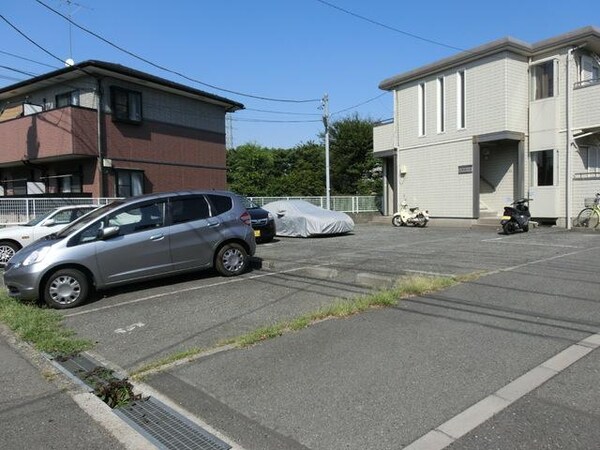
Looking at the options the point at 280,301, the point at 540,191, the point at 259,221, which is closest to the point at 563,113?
the point at 540,191

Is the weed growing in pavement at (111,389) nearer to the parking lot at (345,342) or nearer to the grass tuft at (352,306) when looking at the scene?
the parking lot at (345,342)

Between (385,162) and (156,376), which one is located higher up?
(385,162)

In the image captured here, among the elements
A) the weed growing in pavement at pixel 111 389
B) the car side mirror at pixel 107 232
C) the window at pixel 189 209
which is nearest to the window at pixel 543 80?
the window at pixel 189 209

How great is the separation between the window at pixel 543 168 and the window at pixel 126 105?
1564cm

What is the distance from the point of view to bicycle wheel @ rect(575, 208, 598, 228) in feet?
55.4

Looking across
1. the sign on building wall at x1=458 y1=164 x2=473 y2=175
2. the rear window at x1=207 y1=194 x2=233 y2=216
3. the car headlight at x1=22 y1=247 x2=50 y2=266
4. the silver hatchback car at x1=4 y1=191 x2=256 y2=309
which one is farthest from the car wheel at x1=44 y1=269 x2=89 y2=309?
the sign on building wall at x1=458 y1=164 x2=473 y2=175

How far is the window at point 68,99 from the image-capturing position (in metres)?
20.2

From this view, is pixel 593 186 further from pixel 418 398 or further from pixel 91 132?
pixel 91 132

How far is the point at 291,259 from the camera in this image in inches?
451

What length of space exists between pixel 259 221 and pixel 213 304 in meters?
8.46

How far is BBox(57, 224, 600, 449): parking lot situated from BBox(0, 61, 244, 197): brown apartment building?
12.1m

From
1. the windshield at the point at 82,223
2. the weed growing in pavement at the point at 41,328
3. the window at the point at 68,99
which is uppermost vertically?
the window at the point at 68,99

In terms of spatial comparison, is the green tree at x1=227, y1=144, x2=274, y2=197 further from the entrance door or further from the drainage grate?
the drainage grate

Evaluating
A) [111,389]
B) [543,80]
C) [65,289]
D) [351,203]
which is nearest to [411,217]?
[543,80]
